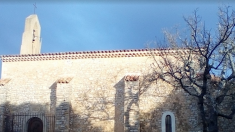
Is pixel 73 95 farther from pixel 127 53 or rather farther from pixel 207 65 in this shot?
pixel 207 65

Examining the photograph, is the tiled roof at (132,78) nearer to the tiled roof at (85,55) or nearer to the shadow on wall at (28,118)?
the tiled roof at (85,55)

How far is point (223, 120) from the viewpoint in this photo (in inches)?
616

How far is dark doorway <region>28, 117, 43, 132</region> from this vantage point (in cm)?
1742

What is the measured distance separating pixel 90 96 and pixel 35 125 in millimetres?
3912

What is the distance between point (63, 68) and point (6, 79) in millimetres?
3596

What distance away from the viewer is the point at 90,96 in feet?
55.3

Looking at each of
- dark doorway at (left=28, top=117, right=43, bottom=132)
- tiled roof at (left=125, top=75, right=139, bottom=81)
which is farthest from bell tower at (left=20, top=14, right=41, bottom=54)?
tiled roof at (left=125, top=75, right=139, bottom=81)

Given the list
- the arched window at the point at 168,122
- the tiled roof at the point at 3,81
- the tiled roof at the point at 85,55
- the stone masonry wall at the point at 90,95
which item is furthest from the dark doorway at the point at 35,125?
the arched window at the point at 168,122

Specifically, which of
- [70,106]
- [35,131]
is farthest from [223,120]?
[35,131]

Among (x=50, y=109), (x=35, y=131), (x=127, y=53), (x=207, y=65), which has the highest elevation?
(x=127, y=53)

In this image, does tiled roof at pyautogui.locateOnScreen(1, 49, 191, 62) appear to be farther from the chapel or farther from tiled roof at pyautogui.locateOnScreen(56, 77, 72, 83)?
tiled roof at pyautogui.locateOnScreen(56, 77, 72, 83)

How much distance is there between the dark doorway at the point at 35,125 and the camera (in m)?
17.4

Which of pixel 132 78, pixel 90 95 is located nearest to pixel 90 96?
pixel 90 95

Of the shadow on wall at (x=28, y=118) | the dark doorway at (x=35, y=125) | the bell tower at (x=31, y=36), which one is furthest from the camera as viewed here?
the bell tower at (x=31, y=36)
